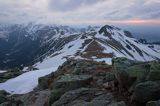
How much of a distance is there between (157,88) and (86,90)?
21.5ft

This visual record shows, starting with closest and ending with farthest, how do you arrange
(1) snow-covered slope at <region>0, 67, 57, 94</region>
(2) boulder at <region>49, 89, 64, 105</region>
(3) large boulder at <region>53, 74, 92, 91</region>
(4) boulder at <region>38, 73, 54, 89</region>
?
(2) boulder at <region>49, 89, 64, 105</region> → (3) large boulder at <region>53, 74, 92, 91</region> → (4) boulder at <region>38, 73, 54, 89</region> → (1) snow-covered slope at <region>0, 67, 57, 94</region>

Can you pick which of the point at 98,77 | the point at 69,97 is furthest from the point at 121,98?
the point at 98,77

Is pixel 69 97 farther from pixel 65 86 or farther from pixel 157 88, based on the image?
pixel 157 88

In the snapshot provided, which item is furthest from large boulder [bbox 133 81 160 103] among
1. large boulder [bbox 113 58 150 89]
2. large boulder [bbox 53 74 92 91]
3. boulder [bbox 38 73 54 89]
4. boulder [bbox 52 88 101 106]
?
boulder [bbox 38 73 54 89]

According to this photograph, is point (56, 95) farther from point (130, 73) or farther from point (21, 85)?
point (21, 85)

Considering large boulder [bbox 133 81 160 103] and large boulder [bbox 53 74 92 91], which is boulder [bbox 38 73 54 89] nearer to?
large boulder [bbox 53 74 92 91]

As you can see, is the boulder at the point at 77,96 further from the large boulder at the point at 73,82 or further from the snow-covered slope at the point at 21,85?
the snow-covered slope at the point at 21,85

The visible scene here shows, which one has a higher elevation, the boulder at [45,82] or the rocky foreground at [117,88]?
the rocky foreground at [117,88]

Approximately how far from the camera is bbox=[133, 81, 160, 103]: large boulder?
18.7m

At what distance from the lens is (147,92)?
737 inches

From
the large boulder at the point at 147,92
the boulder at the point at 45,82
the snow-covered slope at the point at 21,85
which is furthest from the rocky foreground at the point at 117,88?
the snow-covered slope at the point at 21,85

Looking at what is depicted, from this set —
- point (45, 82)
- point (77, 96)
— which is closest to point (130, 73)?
point (77, 96)

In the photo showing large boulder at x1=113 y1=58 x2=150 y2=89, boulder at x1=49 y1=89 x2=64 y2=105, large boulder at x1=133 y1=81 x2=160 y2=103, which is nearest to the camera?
large boulder at x1=133 y1=81 x2=160 y2=103

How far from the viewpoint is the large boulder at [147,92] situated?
1872 cm
